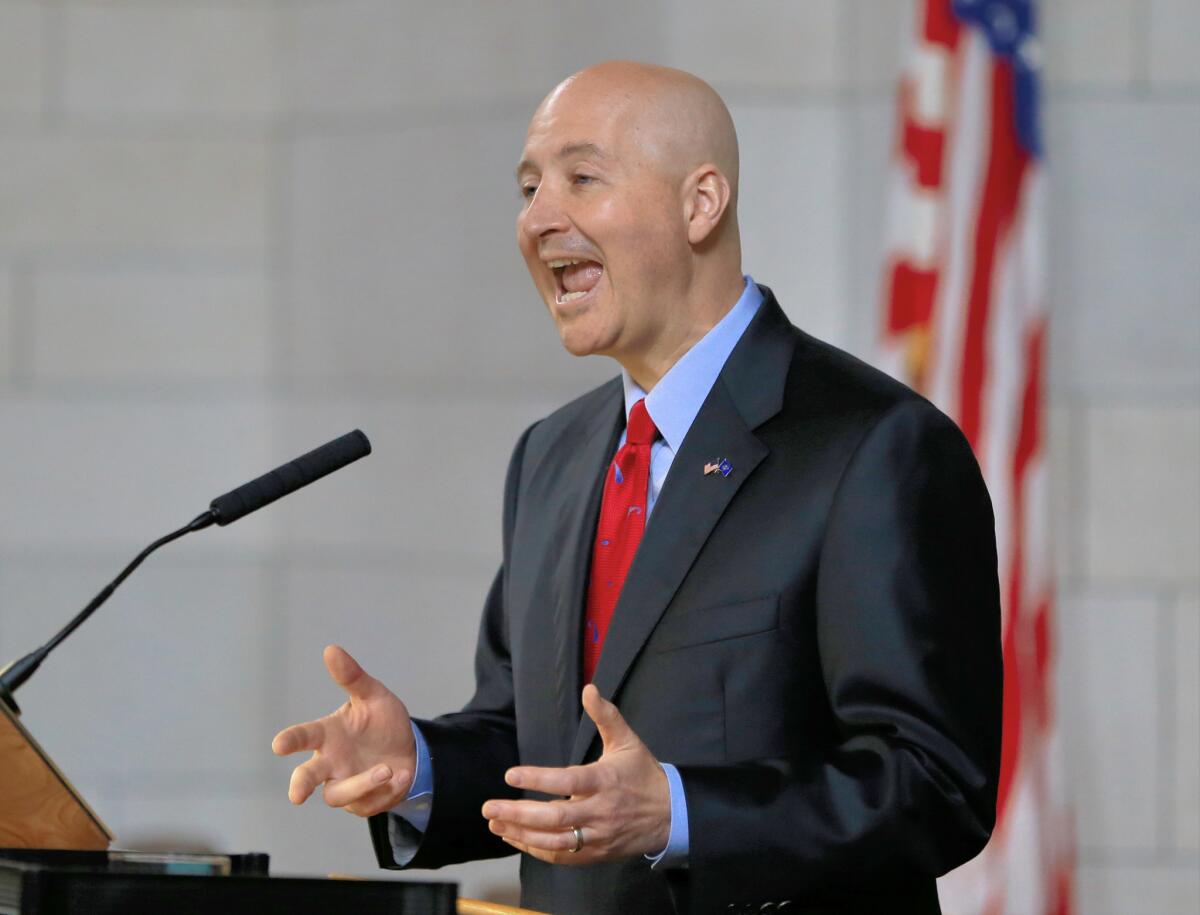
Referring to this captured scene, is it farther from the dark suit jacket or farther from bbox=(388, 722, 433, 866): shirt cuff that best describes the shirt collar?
bbox=(388, 722, 433, 866): shirt cuff

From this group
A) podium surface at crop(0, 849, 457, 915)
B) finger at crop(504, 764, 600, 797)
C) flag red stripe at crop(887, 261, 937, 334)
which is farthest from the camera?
flag red stripe at crop(887, 261, 937, 334)

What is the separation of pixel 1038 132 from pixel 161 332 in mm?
2549

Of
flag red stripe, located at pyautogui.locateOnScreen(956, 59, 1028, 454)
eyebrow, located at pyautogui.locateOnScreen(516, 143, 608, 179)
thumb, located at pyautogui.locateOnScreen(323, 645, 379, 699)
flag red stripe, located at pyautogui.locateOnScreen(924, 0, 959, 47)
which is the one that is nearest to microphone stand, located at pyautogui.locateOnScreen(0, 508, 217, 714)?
thumb, located at pyautogui.locateOnScreen(323, 645, 379, 699)

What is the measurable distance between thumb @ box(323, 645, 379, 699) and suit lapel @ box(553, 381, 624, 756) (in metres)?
0.26

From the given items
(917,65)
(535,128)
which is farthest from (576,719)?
(917,65)

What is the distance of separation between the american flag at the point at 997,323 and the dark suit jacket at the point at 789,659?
1455 mm

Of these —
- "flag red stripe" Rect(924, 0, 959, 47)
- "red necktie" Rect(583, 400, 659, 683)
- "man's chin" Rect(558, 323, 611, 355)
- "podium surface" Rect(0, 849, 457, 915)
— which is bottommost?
"podium surface" Rect(0, 849, 457, 915)

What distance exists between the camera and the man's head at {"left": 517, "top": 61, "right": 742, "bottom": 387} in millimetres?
2281

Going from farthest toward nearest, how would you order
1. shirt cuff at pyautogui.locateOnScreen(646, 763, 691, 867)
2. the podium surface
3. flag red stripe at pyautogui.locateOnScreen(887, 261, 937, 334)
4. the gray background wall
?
1. the gray background wall
2. flag red stripe at pyautogui.locateOnScreen(887, 261, 937, 334)
3. shirt cuff at pyautogui.locateOnScreen(646, 763, 691, 867)
4. the podium surface

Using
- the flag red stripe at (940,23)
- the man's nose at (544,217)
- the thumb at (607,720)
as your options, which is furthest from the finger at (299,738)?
the flag red stripe at (940,23)

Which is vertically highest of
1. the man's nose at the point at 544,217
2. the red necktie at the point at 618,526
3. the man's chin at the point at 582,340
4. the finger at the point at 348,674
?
the man's nose at the point at 544,217

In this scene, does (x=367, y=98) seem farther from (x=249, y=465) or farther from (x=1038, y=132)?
(x=1038, y=132)

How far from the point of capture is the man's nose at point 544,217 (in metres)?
2.28

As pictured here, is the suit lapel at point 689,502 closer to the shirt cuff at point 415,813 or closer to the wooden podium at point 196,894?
the shirt cuff at point 415,813
